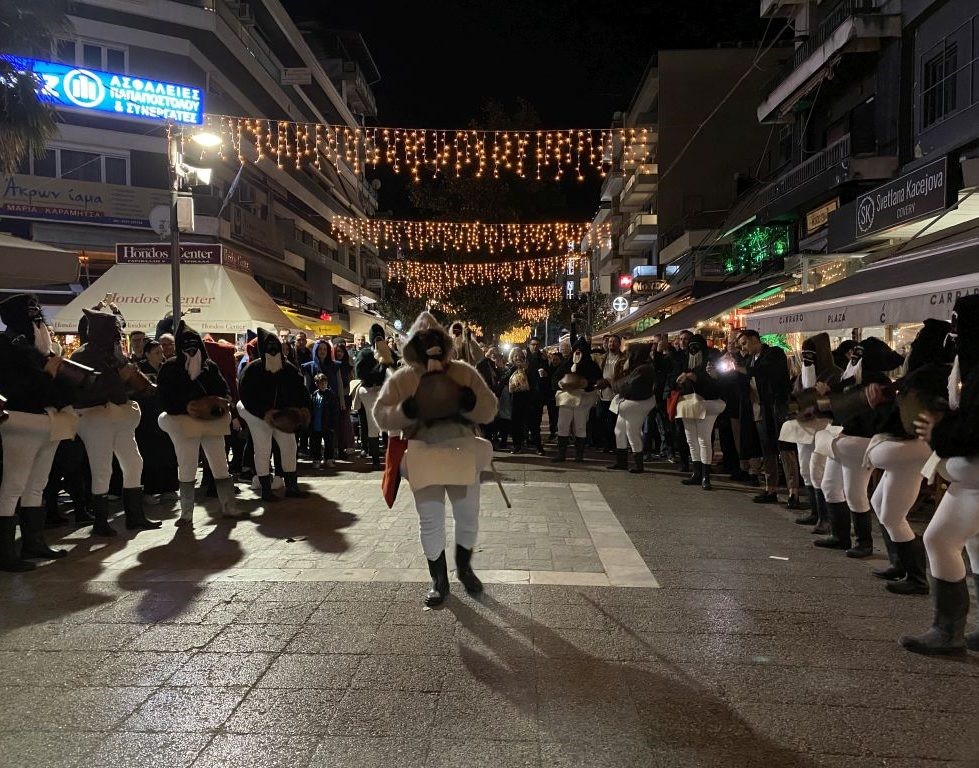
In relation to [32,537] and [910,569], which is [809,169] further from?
[32,537]

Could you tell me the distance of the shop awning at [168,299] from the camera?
48.3 feet

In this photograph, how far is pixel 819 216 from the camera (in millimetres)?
17359

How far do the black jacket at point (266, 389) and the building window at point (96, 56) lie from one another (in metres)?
21.6

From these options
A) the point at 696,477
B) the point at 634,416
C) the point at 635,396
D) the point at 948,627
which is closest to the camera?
the point at 948,627

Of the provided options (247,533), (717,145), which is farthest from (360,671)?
(717,145)

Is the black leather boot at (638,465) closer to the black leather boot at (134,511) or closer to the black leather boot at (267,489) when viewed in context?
the black leather boot at (267,489)

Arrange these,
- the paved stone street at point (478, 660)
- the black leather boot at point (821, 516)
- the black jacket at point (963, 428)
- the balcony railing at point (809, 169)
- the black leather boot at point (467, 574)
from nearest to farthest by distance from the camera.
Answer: the paved stone street at point (478, 660)
the black jacket at point (963, 428)
the black leather boot at point (467, 574)
the black leather boot at point (821, 516)
the balcony railing at point (809, 169)

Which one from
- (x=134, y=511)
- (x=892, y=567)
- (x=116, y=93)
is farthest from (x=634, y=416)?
(x=116, y=93)

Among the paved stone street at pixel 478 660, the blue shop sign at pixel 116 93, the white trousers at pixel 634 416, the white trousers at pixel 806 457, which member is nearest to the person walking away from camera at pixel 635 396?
the white trousers at pixel 634 416

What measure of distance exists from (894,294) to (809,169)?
12.9 m

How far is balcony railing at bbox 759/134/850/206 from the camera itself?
16312mm

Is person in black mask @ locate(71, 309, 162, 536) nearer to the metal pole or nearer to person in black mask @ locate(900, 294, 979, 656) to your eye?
the metal pole

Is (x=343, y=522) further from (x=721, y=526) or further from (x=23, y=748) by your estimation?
(x=23, y=748)

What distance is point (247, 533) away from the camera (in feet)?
22.2
